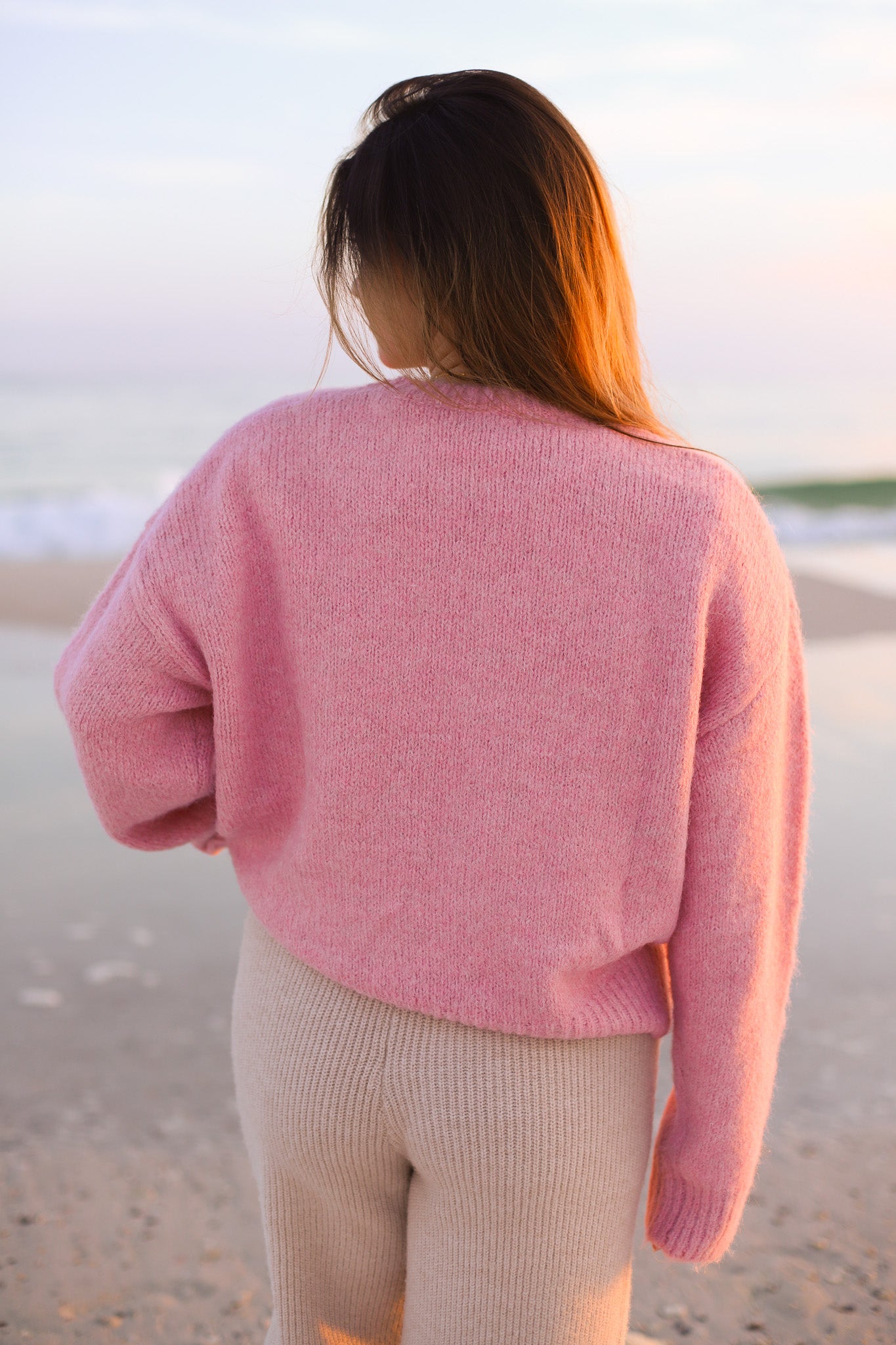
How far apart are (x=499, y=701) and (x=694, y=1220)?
1.90 feet

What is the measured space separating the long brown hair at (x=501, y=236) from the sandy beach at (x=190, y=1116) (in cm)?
156

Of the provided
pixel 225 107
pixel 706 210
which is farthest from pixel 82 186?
pixel 706 210

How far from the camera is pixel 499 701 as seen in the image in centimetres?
90

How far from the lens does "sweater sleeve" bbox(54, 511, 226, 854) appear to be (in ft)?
3.16

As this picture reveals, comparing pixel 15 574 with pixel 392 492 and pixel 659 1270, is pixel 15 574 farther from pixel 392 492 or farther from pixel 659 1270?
pixel 392 492

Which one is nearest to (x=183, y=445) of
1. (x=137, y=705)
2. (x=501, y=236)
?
(x=137, y=705)

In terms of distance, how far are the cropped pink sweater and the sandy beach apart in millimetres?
1009

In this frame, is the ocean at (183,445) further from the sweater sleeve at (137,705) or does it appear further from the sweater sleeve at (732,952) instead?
the sweater sleeve at (732,952)

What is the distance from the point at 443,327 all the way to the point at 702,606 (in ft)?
1.03

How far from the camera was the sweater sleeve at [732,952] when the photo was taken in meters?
0.93

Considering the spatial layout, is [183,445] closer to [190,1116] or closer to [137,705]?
[190,1116]

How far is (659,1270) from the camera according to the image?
6.07 ft

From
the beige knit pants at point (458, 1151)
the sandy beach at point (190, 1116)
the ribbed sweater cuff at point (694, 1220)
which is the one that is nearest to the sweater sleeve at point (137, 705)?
the beige knit pants at point (458, 1151)

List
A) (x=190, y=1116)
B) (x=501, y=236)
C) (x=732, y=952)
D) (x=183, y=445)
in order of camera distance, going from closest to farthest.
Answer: (x=501, y=236)
(x=732, y=952)
(x=190, y=1116)
(x=183, y=445)
